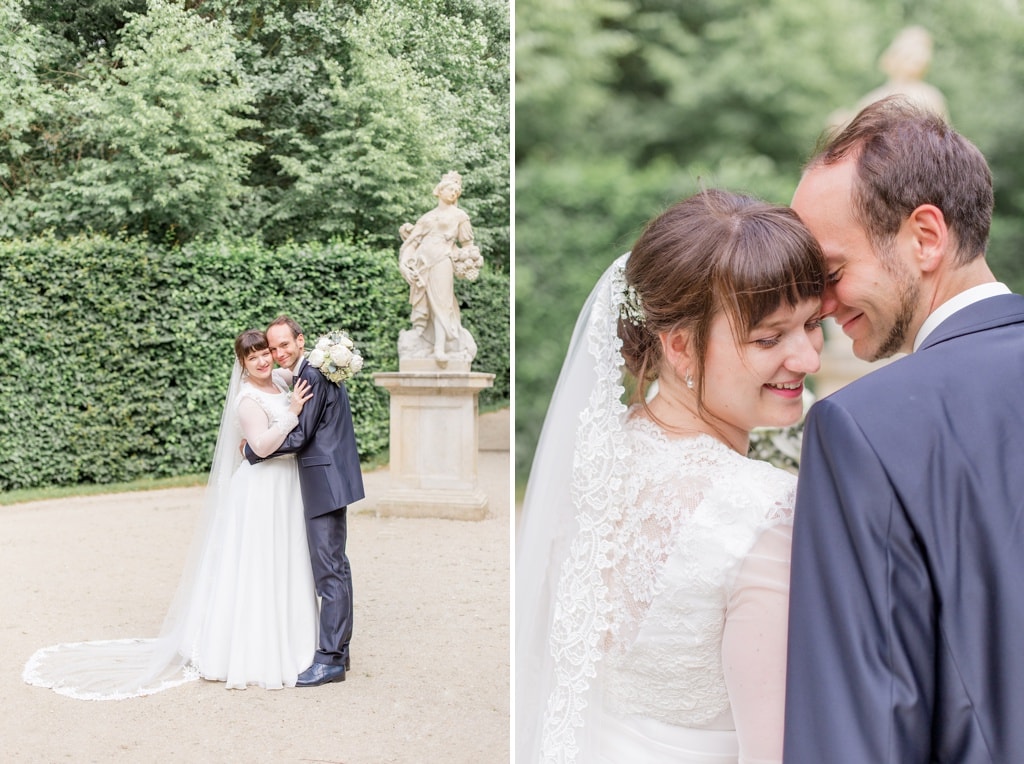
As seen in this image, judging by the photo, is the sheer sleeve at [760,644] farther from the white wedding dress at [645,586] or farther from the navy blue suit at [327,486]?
the navy blue suit at [327,486]

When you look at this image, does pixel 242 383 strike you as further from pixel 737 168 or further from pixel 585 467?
pixel 737 168

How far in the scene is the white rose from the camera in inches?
153

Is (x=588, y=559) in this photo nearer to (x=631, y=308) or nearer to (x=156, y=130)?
(x=631, y=308)

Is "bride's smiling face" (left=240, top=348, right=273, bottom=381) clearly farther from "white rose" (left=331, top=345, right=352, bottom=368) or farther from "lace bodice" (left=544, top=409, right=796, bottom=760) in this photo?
"lace bodice" (left=544, top=409, right=796, bottom=760)

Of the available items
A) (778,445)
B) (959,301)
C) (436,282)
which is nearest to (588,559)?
(959,301)

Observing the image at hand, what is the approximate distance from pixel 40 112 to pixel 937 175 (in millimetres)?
9499

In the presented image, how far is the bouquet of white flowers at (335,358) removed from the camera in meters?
3.90

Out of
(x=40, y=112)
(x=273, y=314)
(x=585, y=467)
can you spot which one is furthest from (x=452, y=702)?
(x=40, y=112)

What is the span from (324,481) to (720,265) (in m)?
2.87

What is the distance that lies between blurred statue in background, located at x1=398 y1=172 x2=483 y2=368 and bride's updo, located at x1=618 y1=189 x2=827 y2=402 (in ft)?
19.7

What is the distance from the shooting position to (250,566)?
4.02 metres

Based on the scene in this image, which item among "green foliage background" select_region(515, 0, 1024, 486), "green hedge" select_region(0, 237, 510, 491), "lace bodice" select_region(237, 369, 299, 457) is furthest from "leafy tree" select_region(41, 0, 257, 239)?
"lace bodice" select_region(237, 369, 299, 457)

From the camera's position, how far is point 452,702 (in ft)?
13.9

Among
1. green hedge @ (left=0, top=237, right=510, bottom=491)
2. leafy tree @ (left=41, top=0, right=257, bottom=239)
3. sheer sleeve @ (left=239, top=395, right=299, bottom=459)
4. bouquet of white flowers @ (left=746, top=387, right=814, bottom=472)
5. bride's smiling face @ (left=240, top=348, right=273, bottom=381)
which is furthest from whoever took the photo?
leafy tree @ (left=41, top=0, right=257, bottom=239)
